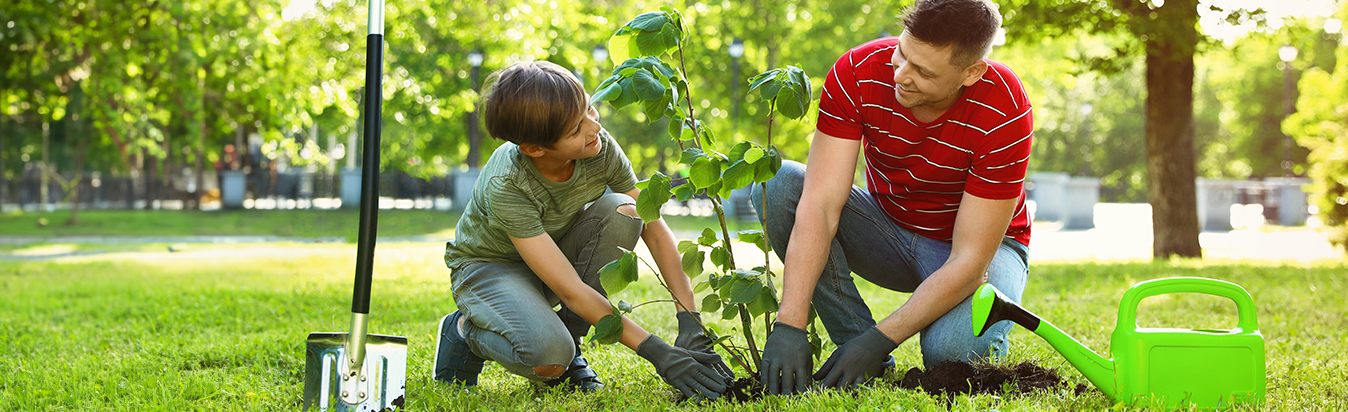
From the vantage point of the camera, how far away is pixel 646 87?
2020 millimetres

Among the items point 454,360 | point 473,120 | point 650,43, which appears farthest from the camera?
point 473,120

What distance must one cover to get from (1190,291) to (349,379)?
203cm

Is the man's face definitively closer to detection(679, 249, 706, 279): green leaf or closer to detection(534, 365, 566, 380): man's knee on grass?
detection(679, 249, 706, 279): green leaf

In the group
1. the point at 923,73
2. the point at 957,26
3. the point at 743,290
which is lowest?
the point at 743,290

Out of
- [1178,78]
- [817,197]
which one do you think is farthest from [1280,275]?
[817,197]

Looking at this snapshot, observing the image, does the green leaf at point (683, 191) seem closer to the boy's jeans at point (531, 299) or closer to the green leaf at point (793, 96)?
the green leaf at point (793, 96)

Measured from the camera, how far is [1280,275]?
21.0 ft

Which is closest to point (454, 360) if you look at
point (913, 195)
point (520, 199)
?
point (520, 199)

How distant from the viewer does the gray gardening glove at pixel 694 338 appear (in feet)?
8.02

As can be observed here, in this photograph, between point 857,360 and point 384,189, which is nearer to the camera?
point 857,360

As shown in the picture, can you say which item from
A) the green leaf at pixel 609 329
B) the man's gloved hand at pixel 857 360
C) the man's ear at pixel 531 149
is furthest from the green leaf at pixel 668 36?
the man's gloved hand at pixel 857 360

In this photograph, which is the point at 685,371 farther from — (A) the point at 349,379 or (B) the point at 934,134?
(B) the point at 934,134

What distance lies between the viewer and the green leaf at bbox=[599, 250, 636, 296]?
2221 millimetres

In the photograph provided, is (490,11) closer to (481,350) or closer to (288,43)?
(288,43)
